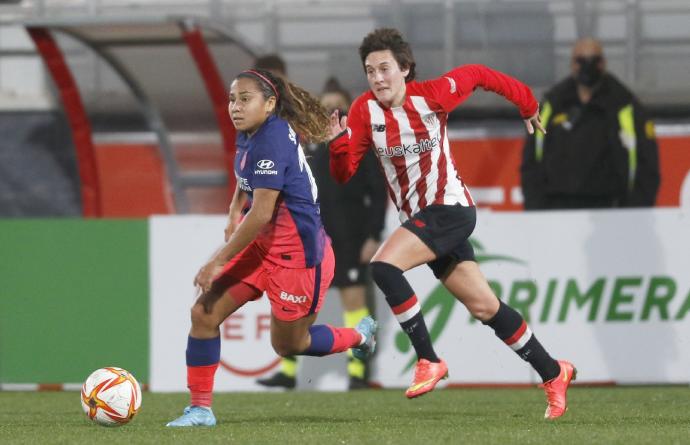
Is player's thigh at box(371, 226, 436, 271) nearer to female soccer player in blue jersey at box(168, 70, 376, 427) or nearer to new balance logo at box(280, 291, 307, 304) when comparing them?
female soccer player in blue jersey at box(168, 70, 376, 427)

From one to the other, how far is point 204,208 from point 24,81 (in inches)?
93.1

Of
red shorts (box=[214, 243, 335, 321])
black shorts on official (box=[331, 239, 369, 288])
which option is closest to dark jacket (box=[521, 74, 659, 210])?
black shorts on official (box=[331, 239, 369, 288])

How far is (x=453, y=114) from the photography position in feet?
42.9

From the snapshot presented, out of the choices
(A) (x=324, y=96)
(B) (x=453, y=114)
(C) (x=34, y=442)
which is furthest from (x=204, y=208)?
(C) (x=34, y=442)

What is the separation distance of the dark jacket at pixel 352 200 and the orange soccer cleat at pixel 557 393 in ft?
9.63

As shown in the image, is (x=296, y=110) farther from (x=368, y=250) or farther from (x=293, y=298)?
(x=368, y=250)

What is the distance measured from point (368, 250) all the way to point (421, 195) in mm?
2778

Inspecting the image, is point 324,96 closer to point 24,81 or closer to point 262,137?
point 262,137

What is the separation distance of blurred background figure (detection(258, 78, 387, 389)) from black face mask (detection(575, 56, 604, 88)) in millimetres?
1566

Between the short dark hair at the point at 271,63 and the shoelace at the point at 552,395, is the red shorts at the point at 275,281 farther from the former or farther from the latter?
the short dark hair at the point at 271,63

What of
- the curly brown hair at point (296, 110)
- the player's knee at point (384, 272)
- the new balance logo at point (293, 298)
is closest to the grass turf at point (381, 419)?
the new balance logo at point (293, 298)

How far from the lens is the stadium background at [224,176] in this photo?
33.1 feet

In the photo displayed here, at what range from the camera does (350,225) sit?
10359mm

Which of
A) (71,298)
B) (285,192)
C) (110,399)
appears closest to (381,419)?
(285,192)
